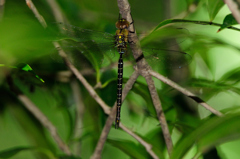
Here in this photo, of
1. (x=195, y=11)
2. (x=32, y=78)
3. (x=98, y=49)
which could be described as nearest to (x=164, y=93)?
(x=98, y=49)

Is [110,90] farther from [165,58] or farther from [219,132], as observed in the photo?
[219,132]

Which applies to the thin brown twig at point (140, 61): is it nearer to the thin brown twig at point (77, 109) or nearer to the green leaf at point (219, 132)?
the green leaf at point (219, 132)

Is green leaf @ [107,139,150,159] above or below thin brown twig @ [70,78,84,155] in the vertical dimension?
below

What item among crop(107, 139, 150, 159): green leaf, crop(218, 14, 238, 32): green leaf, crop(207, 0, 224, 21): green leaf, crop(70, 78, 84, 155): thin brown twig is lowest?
crop(107, 139, 150, 159): green leaf

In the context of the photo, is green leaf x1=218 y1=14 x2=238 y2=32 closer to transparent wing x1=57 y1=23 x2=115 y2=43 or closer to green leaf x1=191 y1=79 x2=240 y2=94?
green leaf x1=191 y1=79 x2=240 y2=94

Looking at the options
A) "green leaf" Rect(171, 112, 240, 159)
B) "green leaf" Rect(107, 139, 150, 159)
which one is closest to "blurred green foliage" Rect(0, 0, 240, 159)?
"green leaf" Rect(107, 139, 150, 159)

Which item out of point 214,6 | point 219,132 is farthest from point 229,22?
point 219,132

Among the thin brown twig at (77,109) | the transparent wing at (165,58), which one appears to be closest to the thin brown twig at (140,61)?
the transparent wing at (165,58)

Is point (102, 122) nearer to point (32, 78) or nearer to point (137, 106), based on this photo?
point (137, 106)

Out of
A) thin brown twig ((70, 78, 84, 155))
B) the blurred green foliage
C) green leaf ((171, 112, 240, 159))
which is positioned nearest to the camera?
green leaf ((171, 112, 240, 159))
